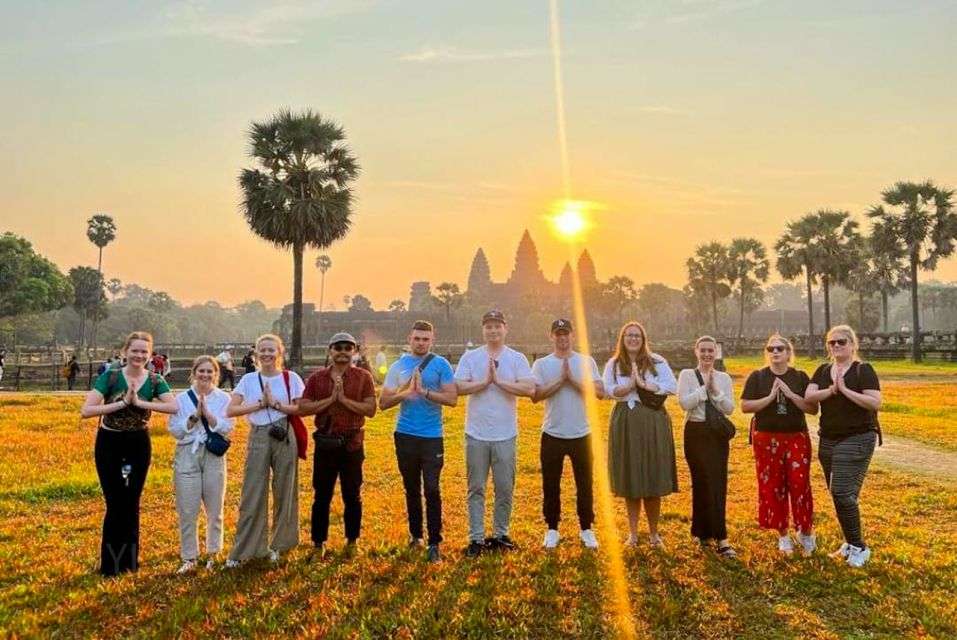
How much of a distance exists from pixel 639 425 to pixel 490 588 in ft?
5.77

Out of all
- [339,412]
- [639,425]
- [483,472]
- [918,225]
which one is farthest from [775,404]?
[918,225]

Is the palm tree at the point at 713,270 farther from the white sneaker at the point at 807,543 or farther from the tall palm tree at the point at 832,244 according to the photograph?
the white sneaker at the point at 807,543

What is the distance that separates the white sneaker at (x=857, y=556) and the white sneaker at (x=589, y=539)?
75.6 inches

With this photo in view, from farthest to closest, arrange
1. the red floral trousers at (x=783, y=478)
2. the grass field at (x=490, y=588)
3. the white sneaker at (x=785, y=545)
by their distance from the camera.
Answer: the white sneaker at (x=785, y=545)
the red floral trousers at (x=783, y=478)
the grass field at (x=490, y=588)

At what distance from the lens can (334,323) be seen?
91.8 m

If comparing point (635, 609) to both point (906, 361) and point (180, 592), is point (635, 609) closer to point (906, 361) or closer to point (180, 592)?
point (180, 592)

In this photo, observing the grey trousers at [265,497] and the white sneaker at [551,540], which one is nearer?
the grey trousers at [265,497]

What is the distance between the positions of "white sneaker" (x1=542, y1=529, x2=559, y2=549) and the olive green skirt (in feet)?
2.10

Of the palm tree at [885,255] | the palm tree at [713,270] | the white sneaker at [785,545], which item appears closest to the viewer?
the white sneaker at [785,545]

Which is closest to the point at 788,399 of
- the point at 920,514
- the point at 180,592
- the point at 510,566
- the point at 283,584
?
the point at 510,566

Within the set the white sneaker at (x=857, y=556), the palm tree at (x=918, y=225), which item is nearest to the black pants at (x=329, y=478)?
the white sneaker at (x=857, y=556)

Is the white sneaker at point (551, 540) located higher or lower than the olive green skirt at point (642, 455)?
lower

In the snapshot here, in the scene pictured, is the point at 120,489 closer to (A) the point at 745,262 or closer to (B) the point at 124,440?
(B) the point at 124,440

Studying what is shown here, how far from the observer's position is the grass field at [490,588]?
156 inches
